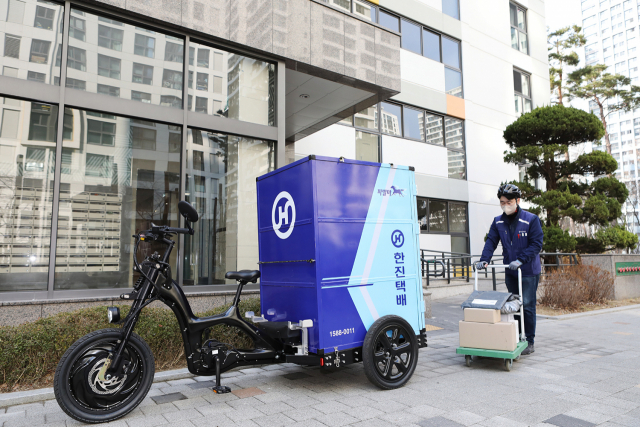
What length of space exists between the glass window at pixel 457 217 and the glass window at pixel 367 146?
4140mm

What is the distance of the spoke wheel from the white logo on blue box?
4.27 ft

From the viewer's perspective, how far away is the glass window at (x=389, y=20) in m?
14.9

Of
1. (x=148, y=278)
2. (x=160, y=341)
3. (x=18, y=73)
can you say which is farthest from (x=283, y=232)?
(x=18, y=73)

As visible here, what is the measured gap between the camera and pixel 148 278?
369cm

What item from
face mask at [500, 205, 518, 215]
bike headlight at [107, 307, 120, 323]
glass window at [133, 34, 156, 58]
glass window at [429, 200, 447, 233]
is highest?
glass window at [133, 34, 156, 58]

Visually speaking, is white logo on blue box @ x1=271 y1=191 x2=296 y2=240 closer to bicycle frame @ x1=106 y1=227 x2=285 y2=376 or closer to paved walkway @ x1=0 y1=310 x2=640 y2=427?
bicycle frame @ x1=106 y1=227 x2=285 y2=376

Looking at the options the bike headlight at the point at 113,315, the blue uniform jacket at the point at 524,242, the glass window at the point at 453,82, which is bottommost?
the bike headlight at the point at 113,315

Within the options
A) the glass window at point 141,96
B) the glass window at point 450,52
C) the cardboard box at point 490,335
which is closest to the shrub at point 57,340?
the cardboard box at point 490,335

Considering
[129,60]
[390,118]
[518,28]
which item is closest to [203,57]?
[129,60]

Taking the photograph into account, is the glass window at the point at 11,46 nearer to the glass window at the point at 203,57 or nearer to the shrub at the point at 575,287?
the glass window at the point at 203,57

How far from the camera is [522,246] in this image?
5.59 m

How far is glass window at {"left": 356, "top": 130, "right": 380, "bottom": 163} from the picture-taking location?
1383 centimetres

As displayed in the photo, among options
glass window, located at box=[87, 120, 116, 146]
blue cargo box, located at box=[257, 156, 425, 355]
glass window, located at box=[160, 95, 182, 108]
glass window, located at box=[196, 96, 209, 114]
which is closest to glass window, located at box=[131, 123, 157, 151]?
glass window, located at box=[87, 120, 116, 146]

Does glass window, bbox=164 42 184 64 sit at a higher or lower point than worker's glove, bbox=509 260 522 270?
A: higher
